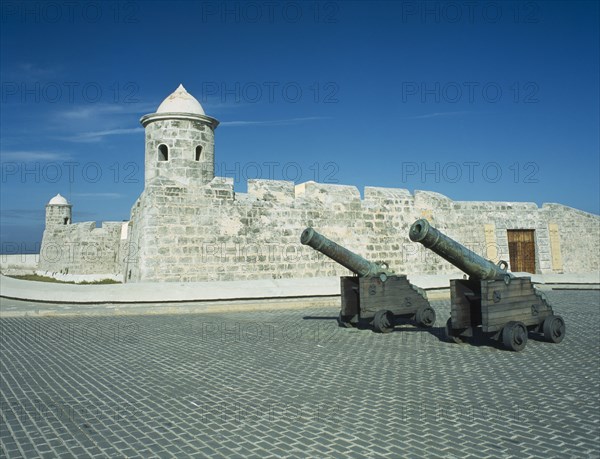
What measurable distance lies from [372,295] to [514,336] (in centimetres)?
225

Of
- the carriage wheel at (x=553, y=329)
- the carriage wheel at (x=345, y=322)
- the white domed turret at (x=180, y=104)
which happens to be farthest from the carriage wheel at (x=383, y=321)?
the white domed turret at (x=180, y=104)

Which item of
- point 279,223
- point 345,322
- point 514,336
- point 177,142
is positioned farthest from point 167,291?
point 514,336

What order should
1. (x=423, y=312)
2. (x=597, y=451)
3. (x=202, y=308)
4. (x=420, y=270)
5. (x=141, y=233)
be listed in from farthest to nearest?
(x=420, y=270) < (x=141, y=233) < (x=202, y=308) < (x=423, y=312) < (x=597, y=451)

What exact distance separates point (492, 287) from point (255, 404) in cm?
362

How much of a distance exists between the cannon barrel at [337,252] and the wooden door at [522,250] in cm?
1053

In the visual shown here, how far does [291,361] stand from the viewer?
18.2 feet

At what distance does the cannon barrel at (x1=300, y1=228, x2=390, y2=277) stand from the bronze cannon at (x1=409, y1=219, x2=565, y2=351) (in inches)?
62.0

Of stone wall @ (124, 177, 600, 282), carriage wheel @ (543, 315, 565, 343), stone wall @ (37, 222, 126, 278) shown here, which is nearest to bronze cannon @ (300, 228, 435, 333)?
carriage wheel @ (543, 315, 565, 343)

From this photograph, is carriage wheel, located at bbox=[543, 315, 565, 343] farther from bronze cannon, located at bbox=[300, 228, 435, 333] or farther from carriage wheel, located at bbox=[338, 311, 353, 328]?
carriage wheel, located at bbox=[338, 311, 353, 328]

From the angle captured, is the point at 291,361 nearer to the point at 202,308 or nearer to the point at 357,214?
the point at 202,308

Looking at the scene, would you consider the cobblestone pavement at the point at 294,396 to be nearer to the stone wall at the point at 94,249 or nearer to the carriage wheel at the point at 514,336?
the carriage wheel at the point at 514,336

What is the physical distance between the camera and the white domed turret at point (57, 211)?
2677 cm

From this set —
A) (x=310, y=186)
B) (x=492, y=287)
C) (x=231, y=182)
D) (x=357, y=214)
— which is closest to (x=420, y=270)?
(x=357, y=214)

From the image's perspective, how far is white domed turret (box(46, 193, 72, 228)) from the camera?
87.8 feet
